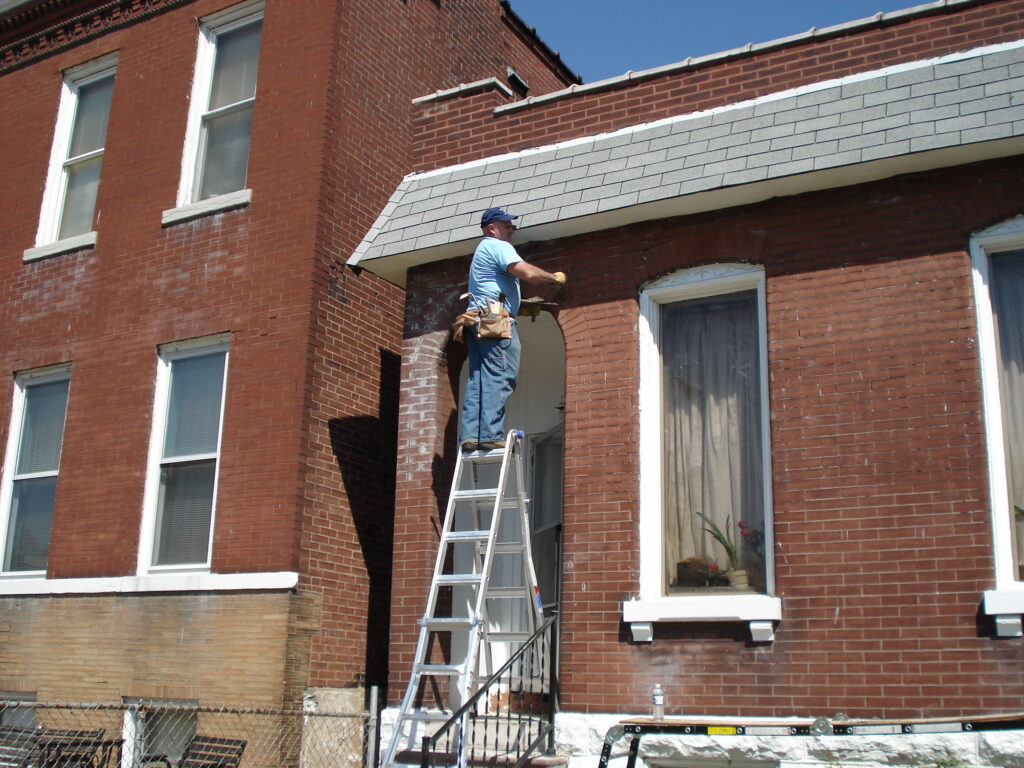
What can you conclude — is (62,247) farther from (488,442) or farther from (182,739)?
(488,442)

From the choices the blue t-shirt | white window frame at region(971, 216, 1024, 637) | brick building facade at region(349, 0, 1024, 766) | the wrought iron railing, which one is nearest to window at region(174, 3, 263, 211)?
brick building facade at region(349, 0, 1024, 766)

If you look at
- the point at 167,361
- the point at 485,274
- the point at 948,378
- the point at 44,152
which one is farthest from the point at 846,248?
the point at 44,152

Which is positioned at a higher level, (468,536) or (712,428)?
(712,428)

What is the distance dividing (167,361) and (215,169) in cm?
201

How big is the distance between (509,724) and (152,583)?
11.7 feet

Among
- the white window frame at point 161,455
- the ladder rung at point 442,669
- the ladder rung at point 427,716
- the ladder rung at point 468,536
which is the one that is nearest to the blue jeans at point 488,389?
the ladder rung at point 468,536

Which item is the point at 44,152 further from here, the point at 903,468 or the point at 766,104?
the point at 903,468

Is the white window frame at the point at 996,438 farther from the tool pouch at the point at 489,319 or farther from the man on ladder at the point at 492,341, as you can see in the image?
the tool pouch at the point at 489,319

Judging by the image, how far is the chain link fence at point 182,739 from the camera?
8.77m

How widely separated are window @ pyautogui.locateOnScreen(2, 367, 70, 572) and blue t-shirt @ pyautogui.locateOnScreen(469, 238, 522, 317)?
16.2ft

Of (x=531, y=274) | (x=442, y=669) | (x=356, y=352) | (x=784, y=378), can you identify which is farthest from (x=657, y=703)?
(x=356, y=352)

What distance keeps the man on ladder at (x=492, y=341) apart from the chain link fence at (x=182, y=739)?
2.23 m

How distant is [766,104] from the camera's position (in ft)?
28.8

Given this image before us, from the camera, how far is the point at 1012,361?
7.47 m
